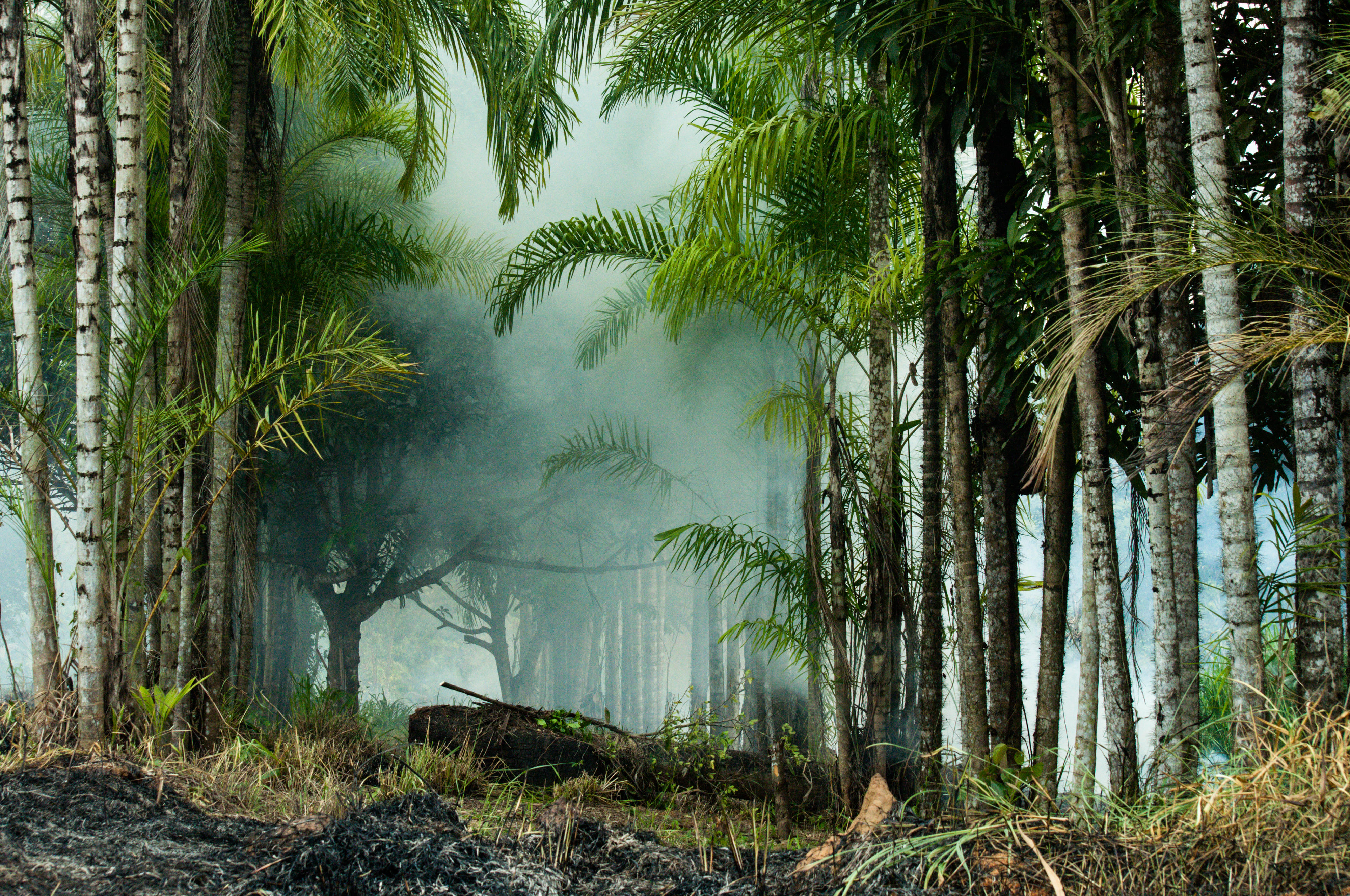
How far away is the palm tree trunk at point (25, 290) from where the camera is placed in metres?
3.18

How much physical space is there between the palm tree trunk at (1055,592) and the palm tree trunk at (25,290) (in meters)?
3.37

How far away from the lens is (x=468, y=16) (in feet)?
15.0

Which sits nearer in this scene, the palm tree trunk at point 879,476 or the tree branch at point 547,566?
the palm tree trunk at point 879,476

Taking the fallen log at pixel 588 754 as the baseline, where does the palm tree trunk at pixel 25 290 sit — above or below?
above

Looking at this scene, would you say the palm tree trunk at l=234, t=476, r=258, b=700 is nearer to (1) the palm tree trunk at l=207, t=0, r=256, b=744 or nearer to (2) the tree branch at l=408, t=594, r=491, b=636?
(1) the palm tree trunk at l=207, t=0, r=256, b=744

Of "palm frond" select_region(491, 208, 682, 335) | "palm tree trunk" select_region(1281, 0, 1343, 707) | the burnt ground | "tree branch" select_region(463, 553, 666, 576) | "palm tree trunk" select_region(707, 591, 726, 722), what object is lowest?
"palm tree trunk" select_region(707, 591, 726, 722)

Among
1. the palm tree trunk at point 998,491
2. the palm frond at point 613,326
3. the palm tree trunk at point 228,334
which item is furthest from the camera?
the palm frond at point 613,326

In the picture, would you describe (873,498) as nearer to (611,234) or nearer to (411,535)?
(611,234)

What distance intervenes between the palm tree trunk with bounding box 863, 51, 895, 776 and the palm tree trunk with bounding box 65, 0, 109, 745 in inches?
111

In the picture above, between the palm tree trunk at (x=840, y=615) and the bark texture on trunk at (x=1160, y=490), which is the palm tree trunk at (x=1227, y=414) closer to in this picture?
the bark texture on trunk at (x=1160, y=490)

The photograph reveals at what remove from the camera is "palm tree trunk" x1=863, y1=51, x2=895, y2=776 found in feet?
12.0

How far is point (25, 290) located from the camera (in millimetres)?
3205

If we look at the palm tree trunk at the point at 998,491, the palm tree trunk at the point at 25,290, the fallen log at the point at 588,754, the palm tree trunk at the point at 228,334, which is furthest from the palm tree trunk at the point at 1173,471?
the palm tree trunk at the point at 228,334

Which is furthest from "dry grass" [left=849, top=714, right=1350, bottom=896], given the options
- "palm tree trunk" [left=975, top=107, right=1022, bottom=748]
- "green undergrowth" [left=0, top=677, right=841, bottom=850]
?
"palm tree trunk" [left=975, top=107, right=1022, bottom=748]
